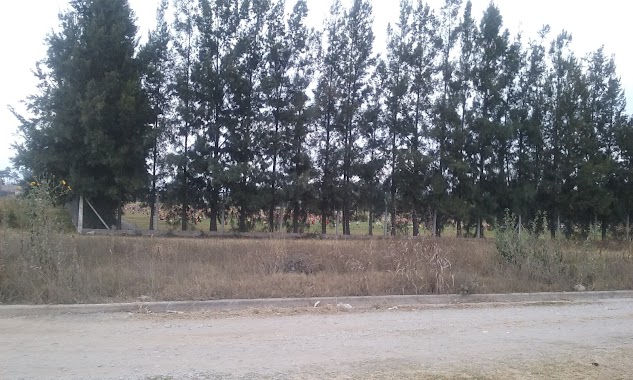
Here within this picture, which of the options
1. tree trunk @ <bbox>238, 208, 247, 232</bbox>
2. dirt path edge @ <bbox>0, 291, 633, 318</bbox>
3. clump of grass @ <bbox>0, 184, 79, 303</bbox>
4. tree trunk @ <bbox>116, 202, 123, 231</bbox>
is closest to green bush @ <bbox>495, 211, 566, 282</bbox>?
dirt path edge @ <bbox>0, 291, 633, 318</bbox>

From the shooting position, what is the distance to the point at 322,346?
6.53 metres

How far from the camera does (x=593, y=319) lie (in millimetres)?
8586

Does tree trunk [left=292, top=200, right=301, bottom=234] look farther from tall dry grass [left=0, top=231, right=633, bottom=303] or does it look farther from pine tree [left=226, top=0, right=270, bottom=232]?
tall dry grass [left=0, top=231, right=633, bottom=303]

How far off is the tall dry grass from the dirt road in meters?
1.10

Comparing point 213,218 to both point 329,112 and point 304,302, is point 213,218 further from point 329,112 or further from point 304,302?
point 304,302

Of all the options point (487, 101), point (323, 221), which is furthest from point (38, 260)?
point (487, 101)

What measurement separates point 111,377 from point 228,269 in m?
6.14

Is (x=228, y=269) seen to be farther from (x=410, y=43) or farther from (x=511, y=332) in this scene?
(x=410, y=43)

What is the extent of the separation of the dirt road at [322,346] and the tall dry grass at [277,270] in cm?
110

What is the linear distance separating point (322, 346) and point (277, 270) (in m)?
5.35

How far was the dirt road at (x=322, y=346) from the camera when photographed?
5488 mm

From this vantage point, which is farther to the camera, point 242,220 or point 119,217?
point 242,220

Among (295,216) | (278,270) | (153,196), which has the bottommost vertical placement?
(278,270)

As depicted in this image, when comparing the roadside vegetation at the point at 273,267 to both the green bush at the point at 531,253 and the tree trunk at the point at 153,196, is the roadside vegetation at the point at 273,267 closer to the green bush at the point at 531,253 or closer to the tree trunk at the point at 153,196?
the green bush at the point at 531,253
